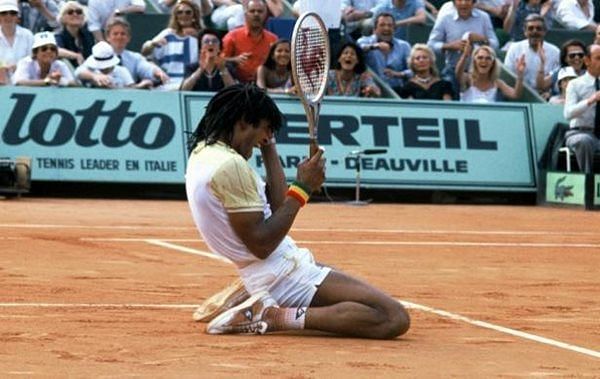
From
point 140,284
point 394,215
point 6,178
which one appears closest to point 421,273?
point 140,284

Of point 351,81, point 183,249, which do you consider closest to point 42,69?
point 351,81

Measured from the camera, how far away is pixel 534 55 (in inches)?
845

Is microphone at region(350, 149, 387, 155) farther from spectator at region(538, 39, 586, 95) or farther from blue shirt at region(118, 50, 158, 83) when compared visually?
spectator at region(538, 39, 586, 95)

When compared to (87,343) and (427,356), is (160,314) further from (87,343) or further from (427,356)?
(427,356)

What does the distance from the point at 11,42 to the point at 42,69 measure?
0.64 m

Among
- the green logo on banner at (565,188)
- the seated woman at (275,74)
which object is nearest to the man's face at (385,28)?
the seated woman at (275,74)

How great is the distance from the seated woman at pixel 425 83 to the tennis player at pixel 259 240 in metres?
11.9

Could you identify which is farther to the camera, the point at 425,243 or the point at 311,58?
the point at 425,243

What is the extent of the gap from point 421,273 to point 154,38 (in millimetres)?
9365

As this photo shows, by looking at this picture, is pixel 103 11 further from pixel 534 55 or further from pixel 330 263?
pixel 330 263

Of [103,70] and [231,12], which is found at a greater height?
[231,12]

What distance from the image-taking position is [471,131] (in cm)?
2033

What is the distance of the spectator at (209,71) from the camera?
19250 millimetres

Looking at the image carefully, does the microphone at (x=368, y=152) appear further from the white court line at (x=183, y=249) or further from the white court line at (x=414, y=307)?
the white court line at (x=414, y=307)
